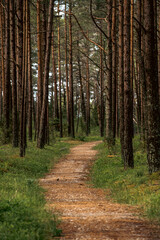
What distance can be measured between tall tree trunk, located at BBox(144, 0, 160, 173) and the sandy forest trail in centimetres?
184

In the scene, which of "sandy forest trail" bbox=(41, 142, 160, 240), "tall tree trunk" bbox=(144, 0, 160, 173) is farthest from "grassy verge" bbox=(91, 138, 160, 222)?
"tall tree trunk" bbox=(144, 0, 160, 173)

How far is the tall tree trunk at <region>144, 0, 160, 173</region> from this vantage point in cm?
859

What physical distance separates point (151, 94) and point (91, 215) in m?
4.26

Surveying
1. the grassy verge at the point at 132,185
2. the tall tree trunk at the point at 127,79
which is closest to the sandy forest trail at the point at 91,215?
the grassy verge at the point at 132,185

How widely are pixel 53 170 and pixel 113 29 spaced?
31.0ft

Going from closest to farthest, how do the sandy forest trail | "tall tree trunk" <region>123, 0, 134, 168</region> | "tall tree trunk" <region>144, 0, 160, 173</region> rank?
the sandy forest trail < "tall tree trunk" <region>144, 0, 160, 173</region> < "tall tree trunk" <region>123, 0, 134, 168</region>

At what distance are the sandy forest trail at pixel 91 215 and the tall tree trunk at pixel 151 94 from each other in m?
1.84

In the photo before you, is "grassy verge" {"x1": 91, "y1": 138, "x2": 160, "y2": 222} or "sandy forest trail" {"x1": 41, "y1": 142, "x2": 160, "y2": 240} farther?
"grassy verge" {"x1": 91, "y1": 138, "x2": 160, "y2": 222}

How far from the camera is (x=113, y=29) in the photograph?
→ 17.9 meters

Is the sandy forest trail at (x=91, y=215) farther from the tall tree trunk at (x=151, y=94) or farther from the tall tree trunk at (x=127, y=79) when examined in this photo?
the tall tree trunk at (x=127, y=79)

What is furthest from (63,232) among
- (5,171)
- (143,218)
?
(5,171)

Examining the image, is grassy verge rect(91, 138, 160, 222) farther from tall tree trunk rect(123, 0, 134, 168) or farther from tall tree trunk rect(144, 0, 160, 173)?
tall tree trunk rect(123, 0, 134, 168)

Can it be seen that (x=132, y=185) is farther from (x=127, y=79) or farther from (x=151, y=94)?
(x=127, y=79)

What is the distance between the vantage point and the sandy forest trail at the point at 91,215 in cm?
461
